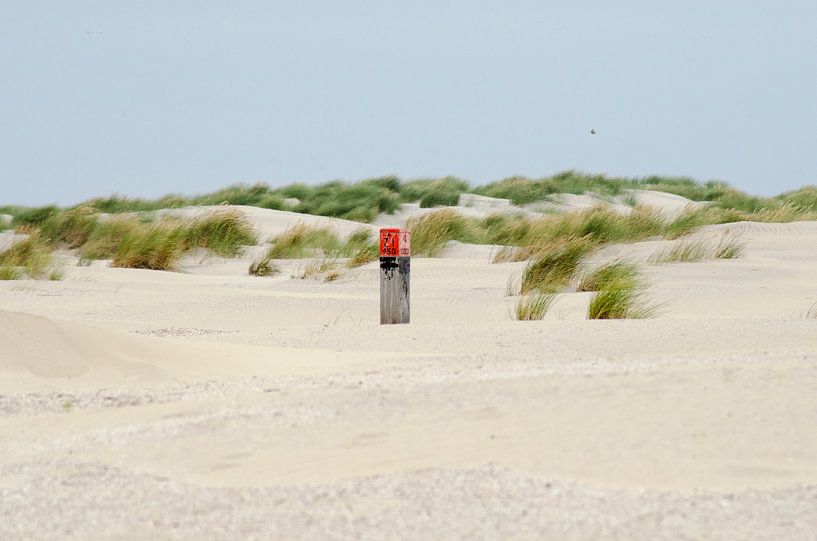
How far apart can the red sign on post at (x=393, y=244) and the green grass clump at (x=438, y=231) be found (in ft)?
29.0

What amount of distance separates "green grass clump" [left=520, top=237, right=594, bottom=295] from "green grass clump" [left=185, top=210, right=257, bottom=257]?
7126 mm

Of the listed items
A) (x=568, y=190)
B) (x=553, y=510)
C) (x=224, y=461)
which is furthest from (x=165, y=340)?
(x=568, y=190)

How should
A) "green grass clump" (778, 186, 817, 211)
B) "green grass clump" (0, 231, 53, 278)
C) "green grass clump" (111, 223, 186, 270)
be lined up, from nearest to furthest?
"green grass clump" (0, 231, 53, 278) → "green grass clump" (111, 223, 186, 270) → "green grass clump" (778, 186, 817, 211)

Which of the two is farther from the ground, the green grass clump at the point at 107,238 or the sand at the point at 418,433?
the green grass clump at the point at 107,238

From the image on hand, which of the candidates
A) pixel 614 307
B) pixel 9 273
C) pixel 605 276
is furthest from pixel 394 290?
pixel 9 273

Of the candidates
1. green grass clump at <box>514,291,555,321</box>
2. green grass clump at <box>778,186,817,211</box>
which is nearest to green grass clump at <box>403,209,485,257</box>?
green grass clump at <box>514,291,555,321</box>

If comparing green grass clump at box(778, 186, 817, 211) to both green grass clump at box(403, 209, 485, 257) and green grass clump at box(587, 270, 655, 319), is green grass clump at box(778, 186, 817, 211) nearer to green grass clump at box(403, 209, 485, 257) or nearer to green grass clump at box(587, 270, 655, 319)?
green grass clump at box(403, 209, 485, 257)

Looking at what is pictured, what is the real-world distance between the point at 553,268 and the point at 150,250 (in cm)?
680

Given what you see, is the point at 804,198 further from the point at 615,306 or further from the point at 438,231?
the point at 615,306

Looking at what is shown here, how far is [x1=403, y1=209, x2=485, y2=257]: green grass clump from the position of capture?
65.2 feet

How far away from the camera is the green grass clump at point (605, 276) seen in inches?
502

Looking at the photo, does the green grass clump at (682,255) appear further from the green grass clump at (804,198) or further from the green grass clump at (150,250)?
the green grass clump at (804,198)

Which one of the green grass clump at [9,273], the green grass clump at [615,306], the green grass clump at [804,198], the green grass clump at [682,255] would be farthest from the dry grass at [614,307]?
the green grass clump at [804,198]

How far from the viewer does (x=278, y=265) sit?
18406 millimetres
